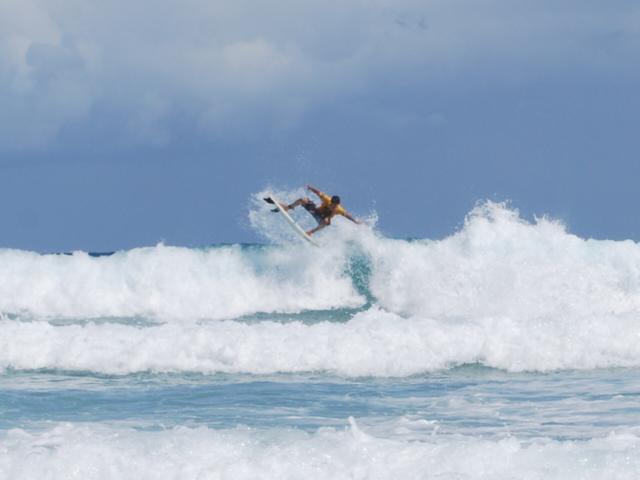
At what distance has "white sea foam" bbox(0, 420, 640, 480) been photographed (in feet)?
21.4

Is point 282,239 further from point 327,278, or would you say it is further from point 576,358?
point 576,358

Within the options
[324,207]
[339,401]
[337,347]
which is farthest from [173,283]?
[339,401]

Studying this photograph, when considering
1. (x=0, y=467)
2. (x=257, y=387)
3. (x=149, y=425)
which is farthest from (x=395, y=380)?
(x=0, y=467)

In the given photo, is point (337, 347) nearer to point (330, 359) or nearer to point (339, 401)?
point (330, 359)

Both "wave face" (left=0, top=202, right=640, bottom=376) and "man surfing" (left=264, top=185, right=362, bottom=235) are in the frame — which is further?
"man surfing" (left=264, top=185, right=362, bottom=235)

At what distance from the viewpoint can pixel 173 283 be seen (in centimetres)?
2148

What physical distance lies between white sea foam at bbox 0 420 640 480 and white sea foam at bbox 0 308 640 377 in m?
4.57

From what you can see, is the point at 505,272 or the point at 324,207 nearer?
the point at 324,207

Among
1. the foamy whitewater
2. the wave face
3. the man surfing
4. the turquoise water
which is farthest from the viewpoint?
the man surfing

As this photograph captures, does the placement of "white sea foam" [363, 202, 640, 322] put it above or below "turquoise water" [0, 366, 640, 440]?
above

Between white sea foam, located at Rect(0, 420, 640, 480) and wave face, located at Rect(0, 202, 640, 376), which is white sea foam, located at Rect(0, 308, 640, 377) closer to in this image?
wave face, located at Rect(0, 202, 640, 376)

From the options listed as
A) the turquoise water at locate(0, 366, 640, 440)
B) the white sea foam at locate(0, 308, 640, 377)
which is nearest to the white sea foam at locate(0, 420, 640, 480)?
the turquoise water at locate(0, 366, 640, 440)

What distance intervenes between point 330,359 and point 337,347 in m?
0.29

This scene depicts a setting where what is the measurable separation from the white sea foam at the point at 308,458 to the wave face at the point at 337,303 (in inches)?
190
